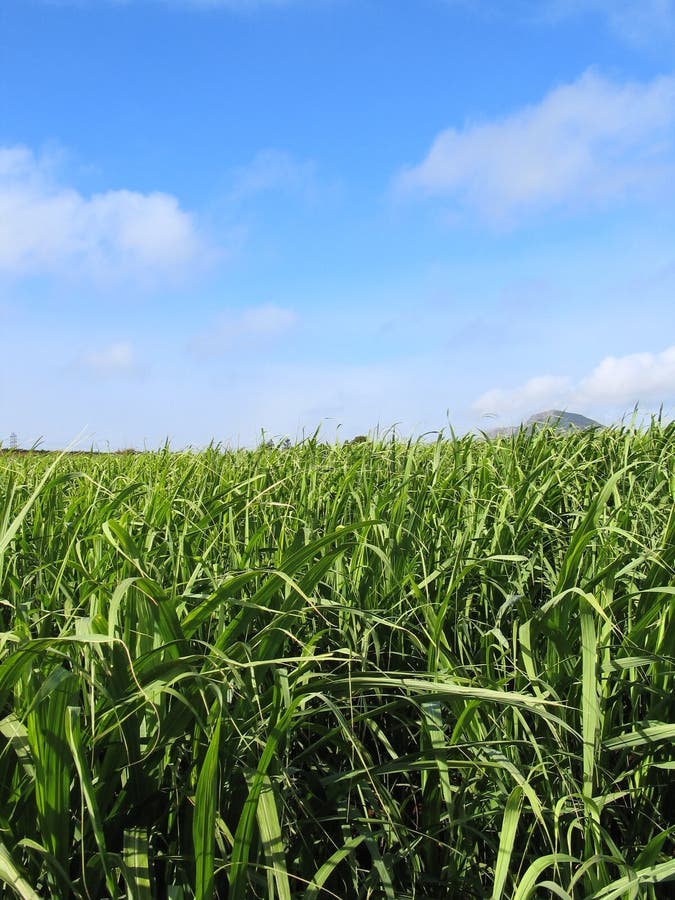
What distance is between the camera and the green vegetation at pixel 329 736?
970mm

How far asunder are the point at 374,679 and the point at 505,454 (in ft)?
7.22

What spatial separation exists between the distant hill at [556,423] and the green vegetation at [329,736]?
76.1 inches

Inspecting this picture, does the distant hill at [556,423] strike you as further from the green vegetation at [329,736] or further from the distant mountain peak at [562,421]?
the green vegetation at [329,736]

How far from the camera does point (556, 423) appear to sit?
12.8 feet

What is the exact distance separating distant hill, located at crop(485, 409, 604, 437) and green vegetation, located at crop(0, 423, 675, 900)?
193 cm

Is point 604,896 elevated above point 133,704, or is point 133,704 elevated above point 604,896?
point 133,704

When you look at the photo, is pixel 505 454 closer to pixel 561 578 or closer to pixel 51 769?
pixel 561 578

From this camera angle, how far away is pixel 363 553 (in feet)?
5.93

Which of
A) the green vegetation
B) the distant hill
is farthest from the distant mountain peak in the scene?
the green vegetation

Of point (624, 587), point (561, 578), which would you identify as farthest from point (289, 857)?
point (624, 587)

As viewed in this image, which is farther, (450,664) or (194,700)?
(450,664)

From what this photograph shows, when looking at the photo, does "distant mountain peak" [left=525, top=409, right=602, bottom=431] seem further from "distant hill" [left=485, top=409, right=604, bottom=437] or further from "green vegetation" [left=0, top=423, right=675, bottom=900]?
"green vegetation" [left=0, top=423, right=675, bottom=900]

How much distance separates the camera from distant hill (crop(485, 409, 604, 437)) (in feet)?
12.5

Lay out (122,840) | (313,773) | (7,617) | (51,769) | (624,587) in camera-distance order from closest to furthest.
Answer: (51,769) → (122,840) → (313,773) → (7,617) → (624,587)
